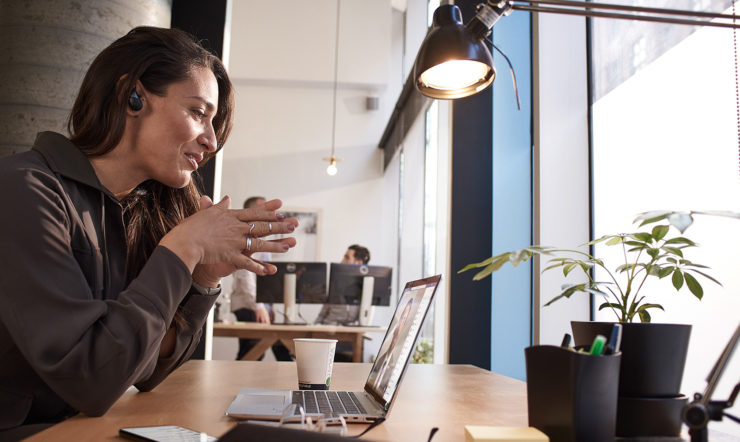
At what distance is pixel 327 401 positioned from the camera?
3.32 feet

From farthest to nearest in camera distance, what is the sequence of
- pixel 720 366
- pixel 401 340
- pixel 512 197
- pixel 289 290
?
pixel 289 290 → pixel 512 197 → pixel 401 340 → pixel 720 366

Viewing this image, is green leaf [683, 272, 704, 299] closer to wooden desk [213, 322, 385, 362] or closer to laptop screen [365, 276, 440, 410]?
laptop screen [365, 276, 440, 410]

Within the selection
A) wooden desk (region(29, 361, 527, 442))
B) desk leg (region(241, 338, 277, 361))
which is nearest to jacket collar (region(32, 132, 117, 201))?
wooden desk (region(29, 361, 527, 442))

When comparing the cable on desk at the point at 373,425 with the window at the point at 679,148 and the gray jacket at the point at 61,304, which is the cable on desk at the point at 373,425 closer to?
the gray jacket at the point at 61,304

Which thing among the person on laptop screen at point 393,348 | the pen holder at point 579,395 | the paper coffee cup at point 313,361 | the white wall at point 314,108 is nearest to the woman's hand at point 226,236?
the paper coffee cup at point 313,361

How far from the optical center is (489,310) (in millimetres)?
2795

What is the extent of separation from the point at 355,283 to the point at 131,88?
3530 mm

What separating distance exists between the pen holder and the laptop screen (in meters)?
0.23

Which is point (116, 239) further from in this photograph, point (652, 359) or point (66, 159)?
point (652, 359)

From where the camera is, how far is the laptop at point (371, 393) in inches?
34.7

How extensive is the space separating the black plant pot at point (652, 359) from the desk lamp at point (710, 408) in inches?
4.2

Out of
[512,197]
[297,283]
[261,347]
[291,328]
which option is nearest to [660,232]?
[512,197]

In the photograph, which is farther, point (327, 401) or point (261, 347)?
point (261, 347)

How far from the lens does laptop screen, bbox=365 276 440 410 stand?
91cm
